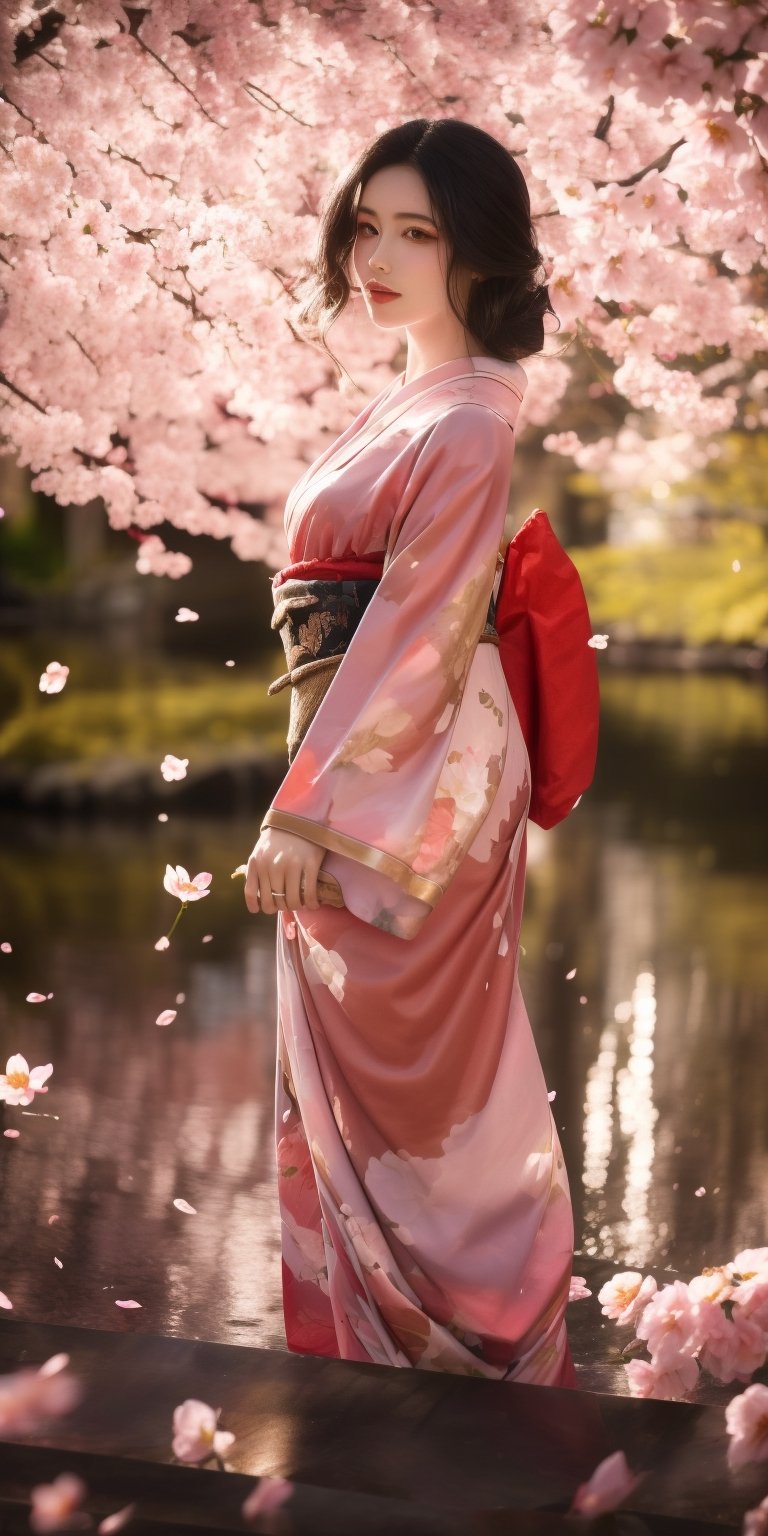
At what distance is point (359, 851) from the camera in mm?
2094

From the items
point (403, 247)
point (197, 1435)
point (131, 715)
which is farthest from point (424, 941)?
point (131, 715)

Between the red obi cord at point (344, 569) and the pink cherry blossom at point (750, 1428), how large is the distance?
45.2 inches

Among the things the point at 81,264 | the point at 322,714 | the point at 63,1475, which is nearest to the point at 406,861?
the point at 322,714

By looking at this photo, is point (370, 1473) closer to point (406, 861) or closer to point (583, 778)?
point (406, 861)

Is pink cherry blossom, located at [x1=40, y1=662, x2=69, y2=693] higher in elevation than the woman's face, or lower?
lower

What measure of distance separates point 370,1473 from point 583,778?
1.01 m

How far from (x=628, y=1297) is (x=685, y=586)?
11593 mm

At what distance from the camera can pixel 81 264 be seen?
306cm

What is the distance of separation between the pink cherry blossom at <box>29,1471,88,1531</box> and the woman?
476 millimetres

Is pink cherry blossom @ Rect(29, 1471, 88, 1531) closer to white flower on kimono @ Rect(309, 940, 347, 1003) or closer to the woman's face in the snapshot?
white flower on kimono @ Rect(309, 940, 347, 1003)

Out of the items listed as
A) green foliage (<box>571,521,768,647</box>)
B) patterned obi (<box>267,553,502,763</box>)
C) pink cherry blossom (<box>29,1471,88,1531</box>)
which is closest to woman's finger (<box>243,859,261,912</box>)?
patterned obi (<box>267,553,502,763</box>)

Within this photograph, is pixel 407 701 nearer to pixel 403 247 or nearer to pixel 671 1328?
pixel 403 247

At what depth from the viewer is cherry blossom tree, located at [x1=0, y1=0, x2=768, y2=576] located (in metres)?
2.81

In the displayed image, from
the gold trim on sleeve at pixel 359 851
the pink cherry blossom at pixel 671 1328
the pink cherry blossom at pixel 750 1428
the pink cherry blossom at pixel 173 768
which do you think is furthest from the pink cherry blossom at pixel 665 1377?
the pink cherry blossom at pixel 173 768
